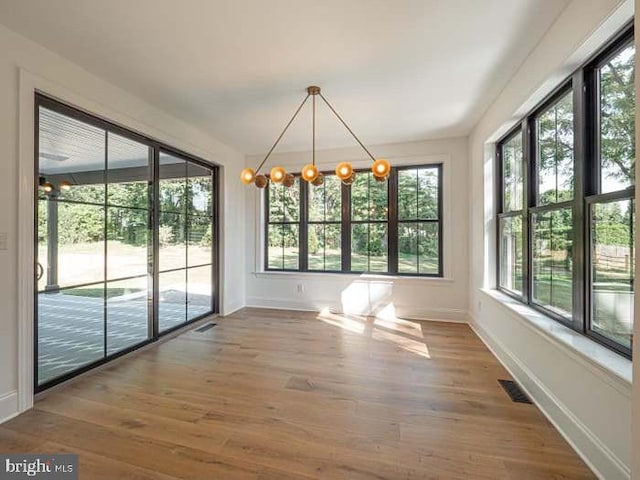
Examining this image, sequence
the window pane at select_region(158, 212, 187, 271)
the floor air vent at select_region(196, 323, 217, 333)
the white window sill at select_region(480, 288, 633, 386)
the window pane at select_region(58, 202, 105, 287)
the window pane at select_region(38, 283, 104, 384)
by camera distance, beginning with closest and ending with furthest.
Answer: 1. the white window sill at select_region(480, 288, 633, 386)
2. the window pane at select_region(38, 283, 104, 384)
3. the window pane at select_region(58, 202, 105, 287)
4. the window pane at select_region(158, 212, 187, 271)
5. the floor air vent at select_region(196, 323, 217, 333)

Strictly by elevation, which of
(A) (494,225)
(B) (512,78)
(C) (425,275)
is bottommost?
(C) (425,275)

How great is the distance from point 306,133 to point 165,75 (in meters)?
1.85

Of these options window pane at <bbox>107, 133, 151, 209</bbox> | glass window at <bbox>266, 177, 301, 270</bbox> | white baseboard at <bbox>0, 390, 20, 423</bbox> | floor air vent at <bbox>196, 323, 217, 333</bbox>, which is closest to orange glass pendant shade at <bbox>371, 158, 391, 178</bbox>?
window pane at <bbox>107, 133, 151, 209</bbox>

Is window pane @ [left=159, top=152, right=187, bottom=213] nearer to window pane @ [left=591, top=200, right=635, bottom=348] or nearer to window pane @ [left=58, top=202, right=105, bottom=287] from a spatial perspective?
window pane @ [left=58, top=202, right=105, bottom=287]

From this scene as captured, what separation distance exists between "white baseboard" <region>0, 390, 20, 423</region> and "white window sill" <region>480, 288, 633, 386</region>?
363 cm

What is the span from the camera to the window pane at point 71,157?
2320 mm

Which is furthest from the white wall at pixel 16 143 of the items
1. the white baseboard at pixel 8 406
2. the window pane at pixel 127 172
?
the window pane at pixel 127 172

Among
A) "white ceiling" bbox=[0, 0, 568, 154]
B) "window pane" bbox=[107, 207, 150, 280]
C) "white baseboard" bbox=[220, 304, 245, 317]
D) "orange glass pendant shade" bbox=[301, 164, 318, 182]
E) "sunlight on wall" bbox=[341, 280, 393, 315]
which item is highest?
"white ceiling" bbox=[0, 0, 568, 154]

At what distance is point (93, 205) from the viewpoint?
106 inches

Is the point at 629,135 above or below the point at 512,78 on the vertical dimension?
below

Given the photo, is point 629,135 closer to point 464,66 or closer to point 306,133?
point 464,66

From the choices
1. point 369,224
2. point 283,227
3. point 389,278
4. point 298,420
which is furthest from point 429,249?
point 298,420

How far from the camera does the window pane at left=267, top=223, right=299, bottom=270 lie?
5.00 meters

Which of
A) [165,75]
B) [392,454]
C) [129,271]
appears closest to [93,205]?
[129,271]
